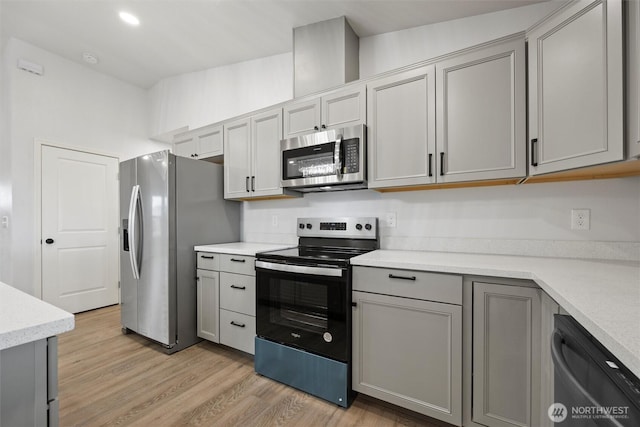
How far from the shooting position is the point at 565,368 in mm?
831

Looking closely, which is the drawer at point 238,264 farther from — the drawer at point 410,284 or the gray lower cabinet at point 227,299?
the drawer at point 410,284

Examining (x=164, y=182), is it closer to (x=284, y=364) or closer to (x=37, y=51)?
(x=284, y=364)

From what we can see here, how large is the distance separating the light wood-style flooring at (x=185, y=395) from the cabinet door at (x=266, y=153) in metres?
1.48

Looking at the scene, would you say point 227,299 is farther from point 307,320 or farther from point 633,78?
point 633,78

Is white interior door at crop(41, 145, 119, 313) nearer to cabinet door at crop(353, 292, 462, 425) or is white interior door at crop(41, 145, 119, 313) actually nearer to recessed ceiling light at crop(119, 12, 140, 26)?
recessed ceiling light at crop(119, 12, 140, 26)

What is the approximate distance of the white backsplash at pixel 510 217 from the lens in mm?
1638

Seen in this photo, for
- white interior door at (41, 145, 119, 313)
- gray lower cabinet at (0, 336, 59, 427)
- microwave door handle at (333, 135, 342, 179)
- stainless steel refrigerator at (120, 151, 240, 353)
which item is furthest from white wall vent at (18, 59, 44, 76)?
gray lower cabinet at (0, 336, 59, 427)

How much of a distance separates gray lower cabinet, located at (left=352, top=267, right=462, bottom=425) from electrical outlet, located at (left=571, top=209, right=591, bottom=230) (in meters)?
0.92

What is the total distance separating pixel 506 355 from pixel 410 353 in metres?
0.47

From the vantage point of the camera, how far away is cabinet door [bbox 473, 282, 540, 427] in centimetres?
132

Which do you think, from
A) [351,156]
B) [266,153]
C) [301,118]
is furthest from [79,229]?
[351,156]

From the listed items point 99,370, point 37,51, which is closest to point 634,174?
point 99,370

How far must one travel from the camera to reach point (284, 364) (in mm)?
1968

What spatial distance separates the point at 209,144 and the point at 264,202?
2.78ft
